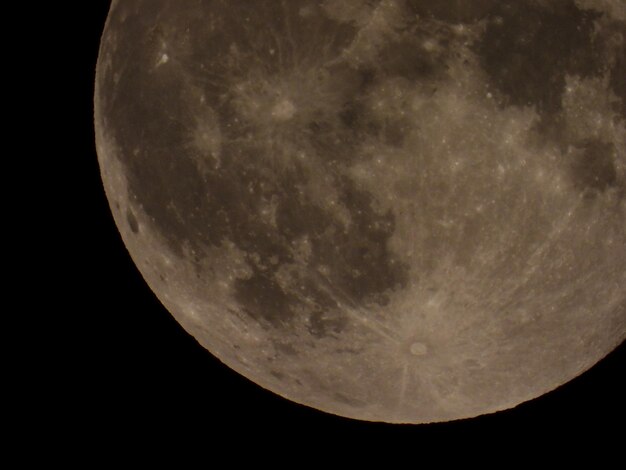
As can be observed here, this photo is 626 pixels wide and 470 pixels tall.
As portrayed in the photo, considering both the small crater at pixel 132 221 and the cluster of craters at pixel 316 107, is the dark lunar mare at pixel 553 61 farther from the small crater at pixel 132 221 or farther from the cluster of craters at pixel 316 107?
the small crater at pixel 132 221

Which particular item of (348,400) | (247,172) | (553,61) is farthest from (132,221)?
(553,61)

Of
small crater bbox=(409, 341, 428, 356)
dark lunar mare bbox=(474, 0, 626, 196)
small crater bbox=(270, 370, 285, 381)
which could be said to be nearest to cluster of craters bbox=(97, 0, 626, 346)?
dark lunar mare bbox=(474, 0, 626, 196)

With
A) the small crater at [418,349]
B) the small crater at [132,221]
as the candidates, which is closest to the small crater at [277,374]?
the small crater at [418,349]

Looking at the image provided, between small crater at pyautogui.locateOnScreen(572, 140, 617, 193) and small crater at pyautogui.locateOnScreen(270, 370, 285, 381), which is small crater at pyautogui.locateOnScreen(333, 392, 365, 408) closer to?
small crater at pyautogui.locateOnScreen(270, 370, 285, 381)

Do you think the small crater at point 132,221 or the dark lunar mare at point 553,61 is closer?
the dark lunar mare at point 553,61

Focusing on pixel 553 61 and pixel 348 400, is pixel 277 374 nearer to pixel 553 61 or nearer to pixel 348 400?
pixel 348 400
